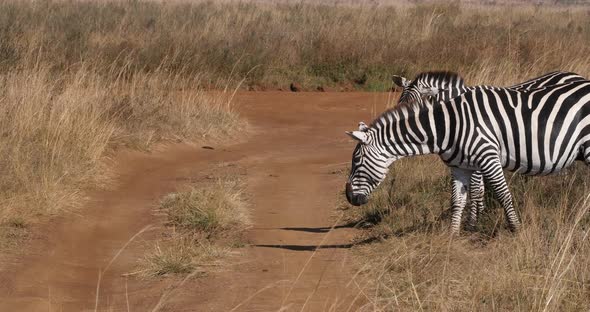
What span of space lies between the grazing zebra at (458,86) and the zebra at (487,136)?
11cm

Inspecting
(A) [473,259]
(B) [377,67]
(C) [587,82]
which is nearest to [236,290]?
(A) [473,259]

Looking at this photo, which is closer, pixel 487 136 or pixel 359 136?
pixel 487 136

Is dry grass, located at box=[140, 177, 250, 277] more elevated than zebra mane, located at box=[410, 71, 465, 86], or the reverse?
zebra mane, located at box=[410, 71, 465, 86]

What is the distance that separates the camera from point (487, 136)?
7734 millimetres

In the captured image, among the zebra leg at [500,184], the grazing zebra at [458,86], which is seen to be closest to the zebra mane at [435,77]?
the grazing zebra at [458,86]

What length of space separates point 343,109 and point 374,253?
33.6 ft

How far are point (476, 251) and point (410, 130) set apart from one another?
1.13 m

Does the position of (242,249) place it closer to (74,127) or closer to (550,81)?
(550,81)

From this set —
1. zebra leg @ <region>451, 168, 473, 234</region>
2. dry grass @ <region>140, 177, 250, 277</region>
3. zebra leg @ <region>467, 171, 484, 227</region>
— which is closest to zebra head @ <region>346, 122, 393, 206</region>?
zebra leg @ <region>451, 168, 473, 234</region>

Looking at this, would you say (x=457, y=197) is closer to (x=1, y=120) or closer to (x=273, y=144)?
(x=1, y=120)

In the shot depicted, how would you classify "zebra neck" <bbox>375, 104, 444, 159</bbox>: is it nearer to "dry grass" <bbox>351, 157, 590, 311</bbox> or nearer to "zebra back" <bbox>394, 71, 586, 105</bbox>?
"dry grass" <bbox>351, 157, 590, 311</bbox>

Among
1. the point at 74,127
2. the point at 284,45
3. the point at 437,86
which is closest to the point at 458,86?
the point at 437,86

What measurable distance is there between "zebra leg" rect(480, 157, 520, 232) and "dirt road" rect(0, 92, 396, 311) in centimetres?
126

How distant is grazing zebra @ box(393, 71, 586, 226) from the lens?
26.6ft
